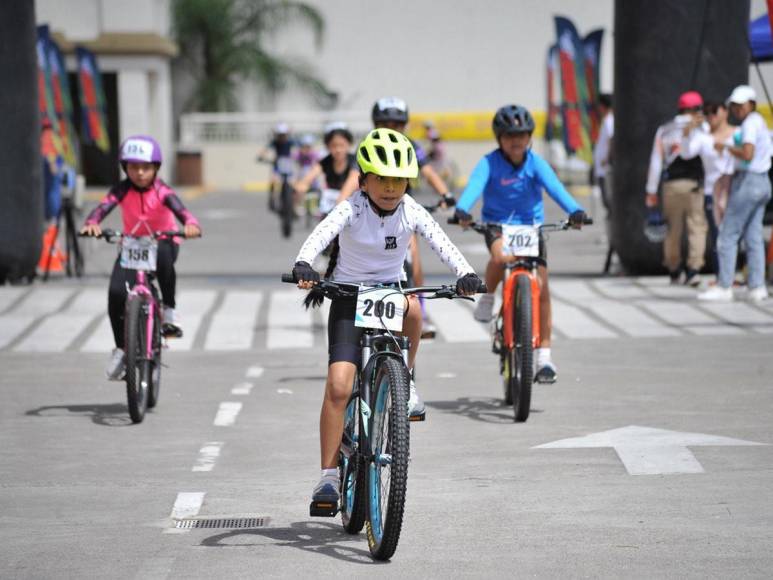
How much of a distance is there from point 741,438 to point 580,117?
1430cm

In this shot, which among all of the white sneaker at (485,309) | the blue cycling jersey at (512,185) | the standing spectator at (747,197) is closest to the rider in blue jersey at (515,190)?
the blue cycling jersey at (512,185)

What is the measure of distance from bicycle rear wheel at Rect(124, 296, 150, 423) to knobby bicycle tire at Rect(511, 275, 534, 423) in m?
2.25

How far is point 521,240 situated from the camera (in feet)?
34.7

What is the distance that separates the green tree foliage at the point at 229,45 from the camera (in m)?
47.8

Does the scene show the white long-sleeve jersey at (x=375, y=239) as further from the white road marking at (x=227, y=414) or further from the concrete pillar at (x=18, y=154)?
the concrete pillar at (x=18, y=154)

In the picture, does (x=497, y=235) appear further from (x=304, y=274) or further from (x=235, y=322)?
(x=235, y=322)

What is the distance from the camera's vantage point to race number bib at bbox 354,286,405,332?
7.04m

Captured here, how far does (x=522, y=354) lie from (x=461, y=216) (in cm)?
94

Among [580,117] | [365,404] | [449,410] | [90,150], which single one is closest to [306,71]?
[90,150]

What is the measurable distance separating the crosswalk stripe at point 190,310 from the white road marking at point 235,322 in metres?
0.14

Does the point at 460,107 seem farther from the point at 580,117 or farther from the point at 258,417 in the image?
the point at 258,417

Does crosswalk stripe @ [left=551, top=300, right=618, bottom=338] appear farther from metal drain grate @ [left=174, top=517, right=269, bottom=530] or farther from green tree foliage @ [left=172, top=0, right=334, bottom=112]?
green tree foliage @ [left=172, top=0, right=334, bottom=112]

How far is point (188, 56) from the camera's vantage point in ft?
161

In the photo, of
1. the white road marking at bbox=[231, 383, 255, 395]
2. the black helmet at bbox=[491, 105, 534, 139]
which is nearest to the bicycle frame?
the black helmet at bbox=[491, 105, 534, 139]
